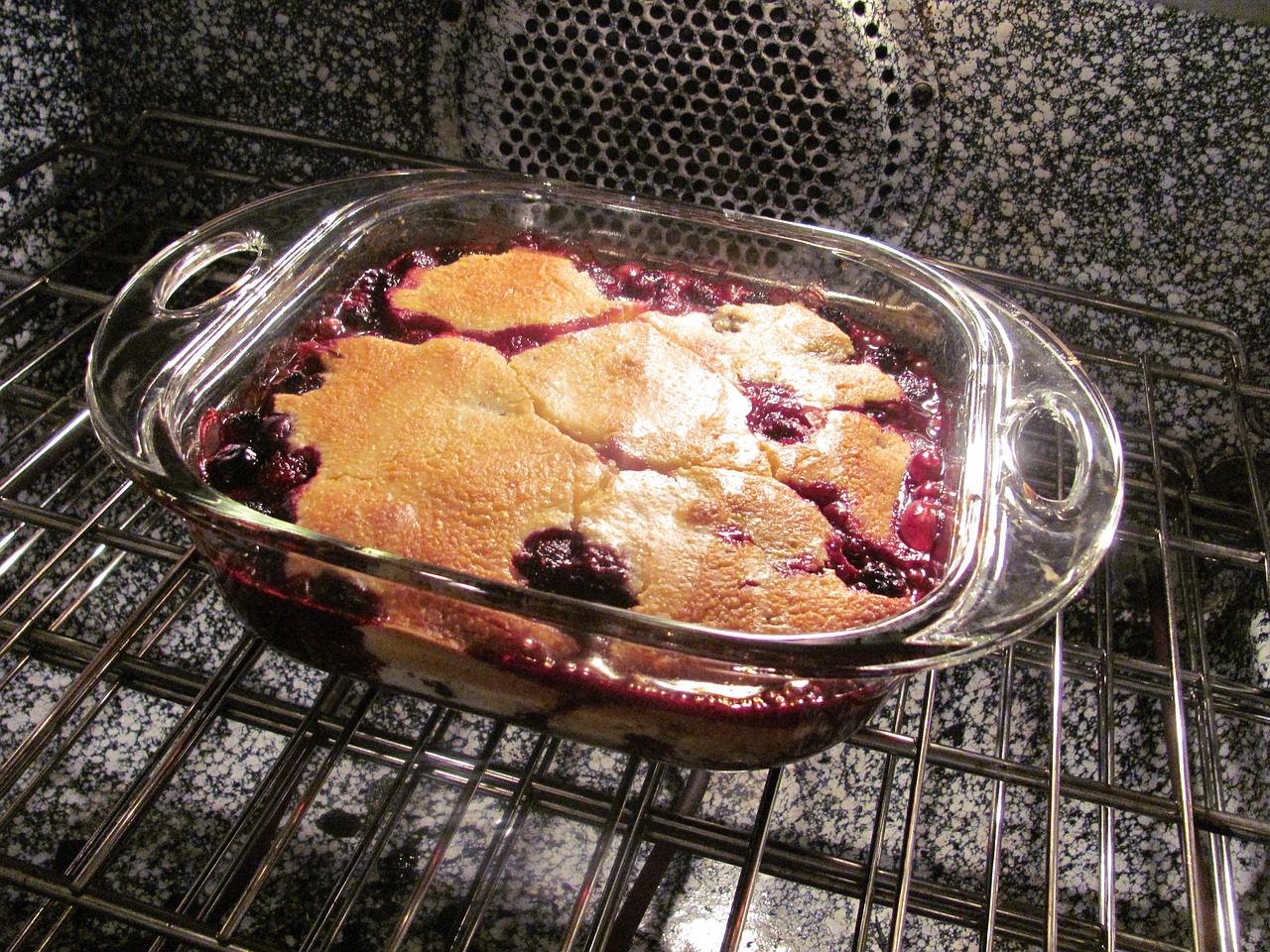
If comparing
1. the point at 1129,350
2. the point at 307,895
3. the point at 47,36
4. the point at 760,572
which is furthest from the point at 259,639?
the point at 1129,350

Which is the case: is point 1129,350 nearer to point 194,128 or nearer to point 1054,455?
point 1054,455

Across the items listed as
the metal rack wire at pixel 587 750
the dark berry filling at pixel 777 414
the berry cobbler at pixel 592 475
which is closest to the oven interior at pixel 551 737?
the metal rack wire at pixel 587 750

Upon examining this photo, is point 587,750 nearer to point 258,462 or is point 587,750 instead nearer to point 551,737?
point 551,737

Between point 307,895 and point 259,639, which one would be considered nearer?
point 259,639

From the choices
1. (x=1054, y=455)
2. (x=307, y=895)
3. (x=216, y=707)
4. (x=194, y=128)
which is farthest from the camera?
(x=194, y=128)

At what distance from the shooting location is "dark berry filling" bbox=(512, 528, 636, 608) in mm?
735

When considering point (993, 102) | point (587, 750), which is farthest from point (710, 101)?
point (587, 750)

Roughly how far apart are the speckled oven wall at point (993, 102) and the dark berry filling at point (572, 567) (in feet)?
1.73

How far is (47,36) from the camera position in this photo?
1.09 metres

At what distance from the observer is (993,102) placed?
975 millimetres

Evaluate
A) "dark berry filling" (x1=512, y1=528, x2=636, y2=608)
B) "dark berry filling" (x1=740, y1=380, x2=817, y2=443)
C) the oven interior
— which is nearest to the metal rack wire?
the oven interior

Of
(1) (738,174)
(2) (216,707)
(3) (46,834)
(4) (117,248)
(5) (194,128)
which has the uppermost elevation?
(1) (738,174)

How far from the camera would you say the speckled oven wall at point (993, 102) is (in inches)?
36.6

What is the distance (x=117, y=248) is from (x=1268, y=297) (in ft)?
4.57
